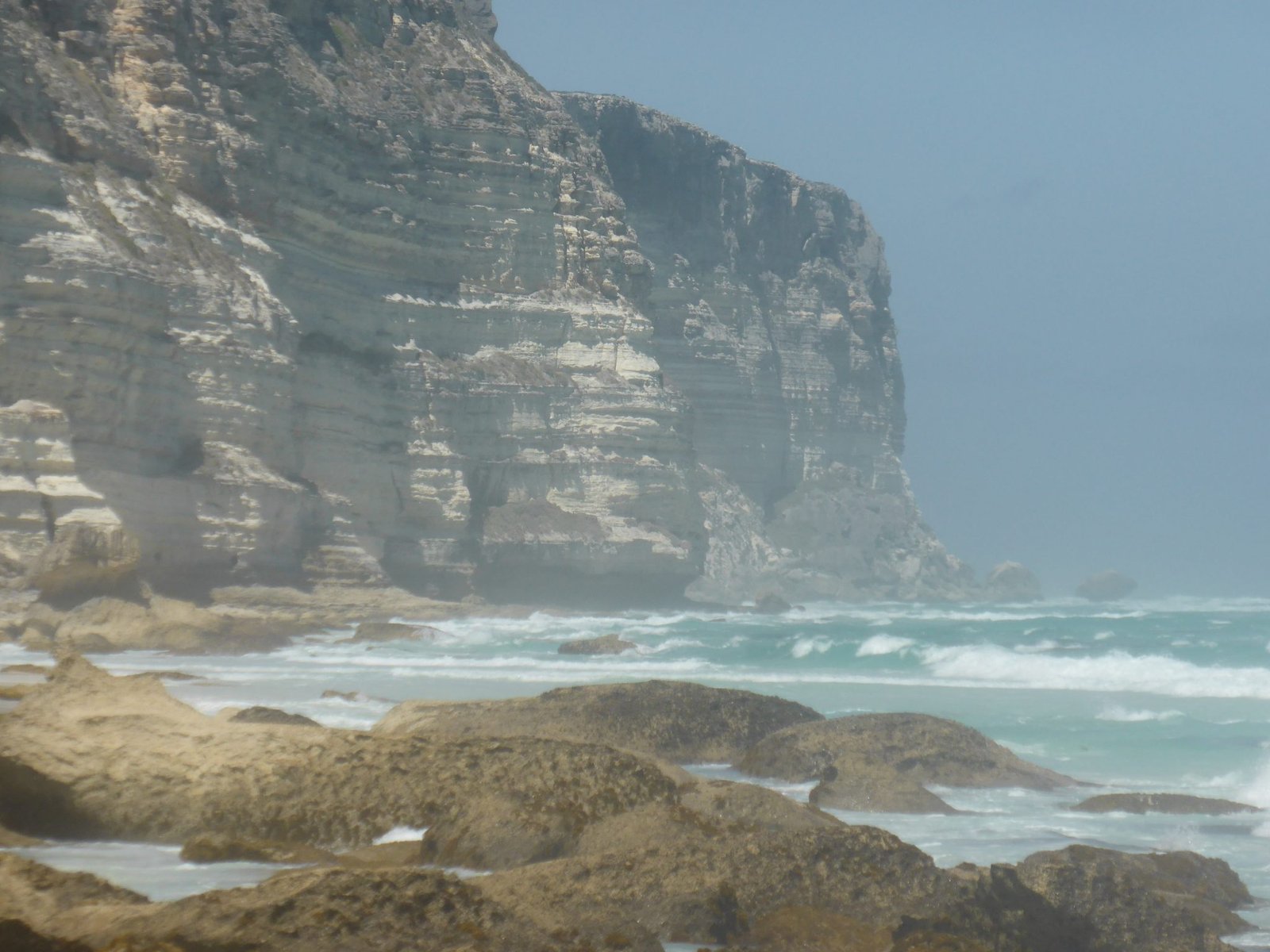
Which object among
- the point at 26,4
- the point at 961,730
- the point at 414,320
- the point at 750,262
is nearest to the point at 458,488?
the point at 414,320

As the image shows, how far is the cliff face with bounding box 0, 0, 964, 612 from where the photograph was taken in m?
24.3

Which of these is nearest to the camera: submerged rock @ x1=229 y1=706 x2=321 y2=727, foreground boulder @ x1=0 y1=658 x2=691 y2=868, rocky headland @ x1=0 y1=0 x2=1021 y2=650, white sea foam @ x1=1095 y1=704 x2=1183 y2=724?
foreground boulder @ x1=0 y1=658 x2=691 y2=868

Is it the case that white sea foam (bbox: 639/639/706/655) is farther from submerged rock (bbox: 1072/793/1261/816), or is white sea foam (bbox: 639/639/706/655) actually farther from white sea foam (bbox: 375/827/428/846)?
white sea foam (bbox: 375/827/428/846)

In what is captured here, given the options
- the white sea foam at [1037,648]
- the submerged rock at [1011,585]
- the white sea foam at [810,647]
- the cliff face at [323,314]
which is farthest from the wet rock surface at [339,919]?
the submerged rock at [1011,585]

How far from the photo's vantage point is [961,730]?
11648 millimetres

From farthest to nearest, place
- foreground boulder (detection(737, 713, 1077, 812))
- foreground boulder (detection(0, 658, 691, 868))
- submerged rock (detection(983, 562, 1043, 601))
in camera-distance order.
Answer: submerged rock (detection(983, 562, 1043, 601)), foreground boulder (detection(737, 713, 1077, 812)), foreground boulder (detection(0, 658, 691, 868))

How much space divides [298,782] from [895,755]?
579 cm

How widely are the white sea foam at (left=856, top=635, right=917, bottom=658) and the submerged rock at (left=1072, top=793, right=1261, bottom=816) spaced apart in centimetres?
1641

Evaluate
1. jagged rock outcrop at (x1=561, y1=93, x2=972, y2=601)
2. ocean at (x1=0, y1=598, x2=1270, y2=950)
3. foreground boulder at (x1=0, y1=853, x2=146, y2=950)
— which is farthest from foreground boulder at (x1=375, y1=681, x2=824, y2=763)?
jagged rock outcrop at (x1=561, y1=93, x2=972, y2=601)

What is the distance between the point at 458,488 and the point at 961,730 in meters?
24.7

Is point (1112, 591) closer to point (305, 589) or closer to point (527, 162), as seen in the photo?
point (527, 162)

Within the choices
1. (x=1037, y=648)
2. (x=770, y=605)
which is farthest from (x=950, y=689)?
(x=770, y=605)

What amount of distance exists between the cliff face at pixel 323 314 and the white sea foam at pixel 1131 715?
50.7 feet

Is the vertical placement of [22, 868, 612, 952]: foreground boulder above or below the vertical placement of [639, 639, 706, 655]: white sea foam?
below
